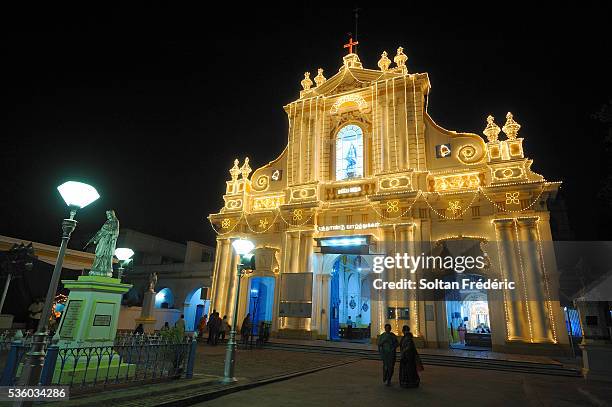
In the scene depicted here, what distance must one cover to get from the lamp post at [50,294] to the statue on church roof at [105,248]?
2946 mm

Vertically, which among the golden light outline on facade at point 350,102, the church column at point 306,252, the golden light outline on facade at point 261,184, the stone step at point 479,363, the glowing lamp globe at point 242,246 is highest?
the golden light outline on facade at point 350,102

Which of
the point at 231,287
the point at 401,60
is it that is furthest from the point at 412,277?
the point at 401,60

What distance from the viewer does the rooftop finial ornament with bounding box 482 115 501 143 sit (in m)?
18.5

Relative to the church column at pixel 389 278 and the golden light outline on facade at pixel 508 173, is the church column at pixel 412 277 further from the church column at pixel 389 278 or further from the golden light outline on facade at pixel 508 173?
the golden light outline on facade at pixel 508 173

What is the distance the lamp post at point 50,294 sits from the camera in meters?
4.88

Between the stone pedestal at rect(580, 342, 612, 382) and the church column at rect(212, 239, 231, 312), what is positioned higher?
the church column at rect(212, 239, 231, 312)

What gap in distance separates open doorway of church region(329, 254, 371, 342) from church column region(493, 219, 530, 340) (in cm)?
809

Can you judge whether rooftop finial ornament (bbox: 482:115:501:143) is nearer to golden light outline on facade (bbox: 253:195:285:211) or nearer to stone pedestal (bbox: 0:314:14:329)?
golden light outline on facade (bbox: 253:195:285:211)

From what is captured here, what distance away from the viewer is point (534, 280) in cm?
1598

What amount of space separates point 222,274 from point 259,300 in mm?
3567

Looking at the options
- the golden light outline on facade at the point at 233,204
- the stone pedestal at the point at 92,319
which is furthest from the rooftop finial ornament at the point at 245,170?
the stone pedestal at the point at 92,319

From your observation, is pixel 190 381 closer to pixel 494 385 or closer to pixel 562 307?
pixel 494 385

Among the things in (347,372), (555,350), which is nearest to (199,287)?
(347,372)

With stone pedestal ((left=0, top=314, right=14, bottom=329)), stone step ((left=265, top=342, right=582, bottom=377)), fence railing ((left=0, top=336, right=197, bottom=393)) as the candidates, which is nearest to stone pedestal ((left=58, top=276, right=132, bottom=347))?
fence railing ((left=0, top=336, right=197, bottom=393))
